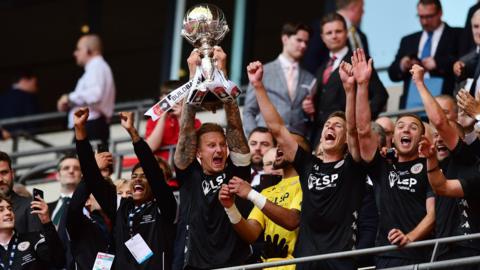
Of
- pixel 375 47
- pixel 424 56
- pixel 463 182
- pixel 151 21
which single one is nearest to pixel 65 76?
pixel 151 21

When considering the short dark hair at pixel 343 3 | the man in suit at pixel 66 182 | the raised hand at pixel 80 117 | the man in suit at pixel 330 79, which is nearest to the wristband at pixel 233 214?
the raised hand at pixel 80 117

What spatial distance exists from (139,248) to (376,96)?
3129 mm

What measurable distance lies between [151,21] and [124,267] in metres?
12.9

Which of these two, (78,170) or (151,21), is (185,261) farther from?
(151,21)

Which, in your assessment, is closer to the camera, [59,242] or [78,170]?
[59,242]

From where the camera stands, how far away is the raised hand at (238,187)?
12.0 meters

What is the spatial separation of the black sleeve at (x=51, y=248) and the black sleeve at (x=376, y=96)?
10.6 feet

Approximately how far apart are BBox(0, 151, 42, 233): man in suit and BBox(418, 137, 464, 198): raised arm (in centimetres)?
415

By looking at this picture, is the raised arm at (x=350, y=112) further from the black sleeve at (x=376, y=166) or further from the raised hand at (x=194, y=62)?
the raised hand at (x=194, y=62)

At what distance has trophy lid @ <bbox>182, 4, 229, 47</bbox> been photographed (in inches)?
478

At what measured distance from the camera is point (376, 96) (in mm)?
14648

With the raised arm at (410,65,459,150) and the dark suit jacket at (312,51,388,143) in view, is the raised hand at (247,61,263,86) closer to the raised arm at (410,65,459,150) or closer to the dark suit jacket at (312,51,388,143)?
the raised arm at (410,65,459,150)

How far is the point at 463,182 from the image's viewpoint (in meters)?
11.5

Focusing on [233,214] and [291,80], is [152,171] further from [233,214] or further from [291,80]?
[291,80]
